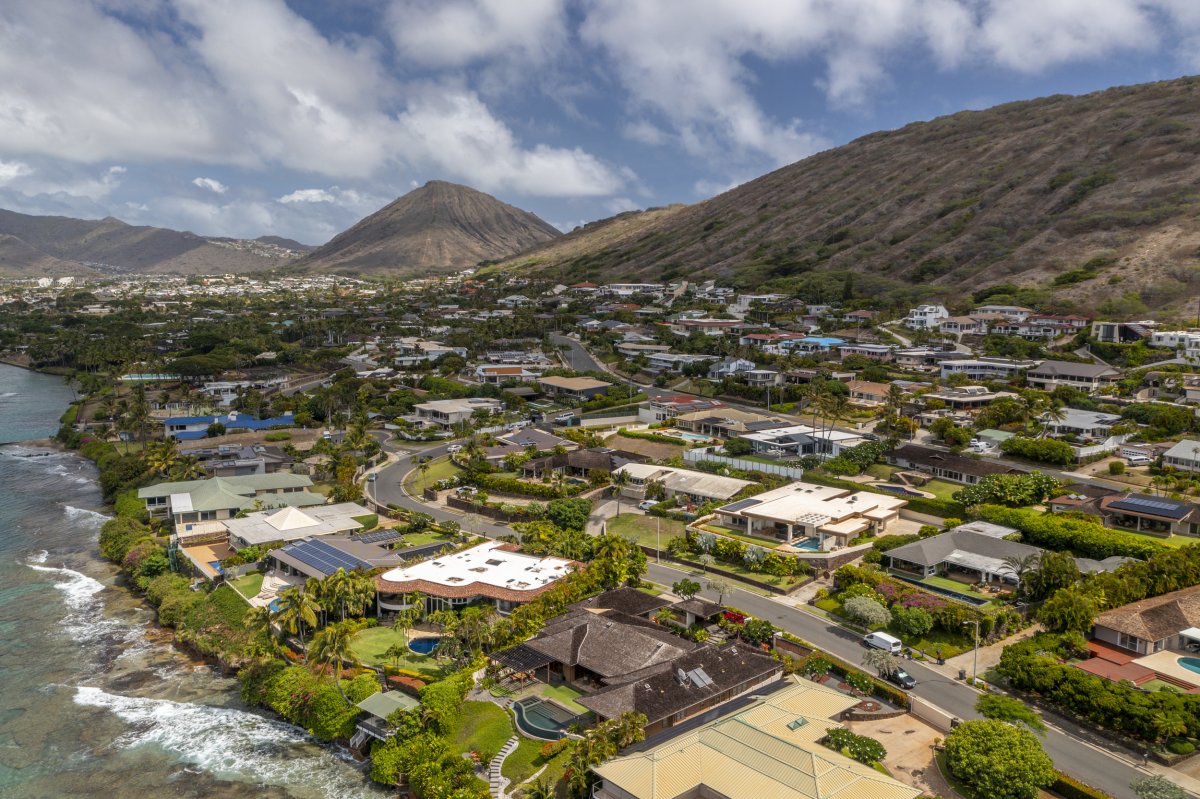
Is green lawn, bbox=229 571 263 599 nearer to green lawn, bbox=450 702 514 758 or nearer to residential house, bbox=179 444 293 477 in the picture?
green lawn, bbox=450 702 514 758

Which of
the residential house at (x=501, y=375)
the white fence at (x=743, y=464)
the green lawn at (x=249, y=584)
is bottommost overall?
the green lawn at (x=249, y=584)

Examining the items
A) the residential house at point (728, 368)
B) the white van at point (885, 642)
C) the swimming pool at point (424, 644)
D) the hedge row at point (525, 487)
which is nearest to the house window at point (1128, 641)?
the white van at point (885, 642)

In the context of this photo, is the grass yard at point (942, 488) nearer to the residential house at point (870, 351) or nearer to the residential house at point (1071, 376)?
the residential house at point (1071, 376)

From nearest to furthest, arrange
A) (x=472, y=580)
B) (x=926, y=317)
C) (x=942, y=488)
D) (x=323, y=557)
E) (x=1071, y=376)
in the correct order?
(x=472, y=580), (x=323, y=557), (x=942, y=488), (x=1071, y=376), (x=926, y=317)

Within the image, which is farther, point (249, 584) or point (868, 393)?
point (868, 393)

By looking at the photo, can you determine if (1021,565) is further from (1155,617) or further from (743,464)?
(743,464)

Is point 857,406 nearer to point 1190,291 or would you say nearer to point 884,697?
point 884,697

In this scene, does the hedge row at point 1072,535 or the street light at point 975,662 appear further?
the hedge row at point 1072,535

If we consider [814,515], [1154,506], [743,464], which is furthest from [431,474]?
[1154,506]
